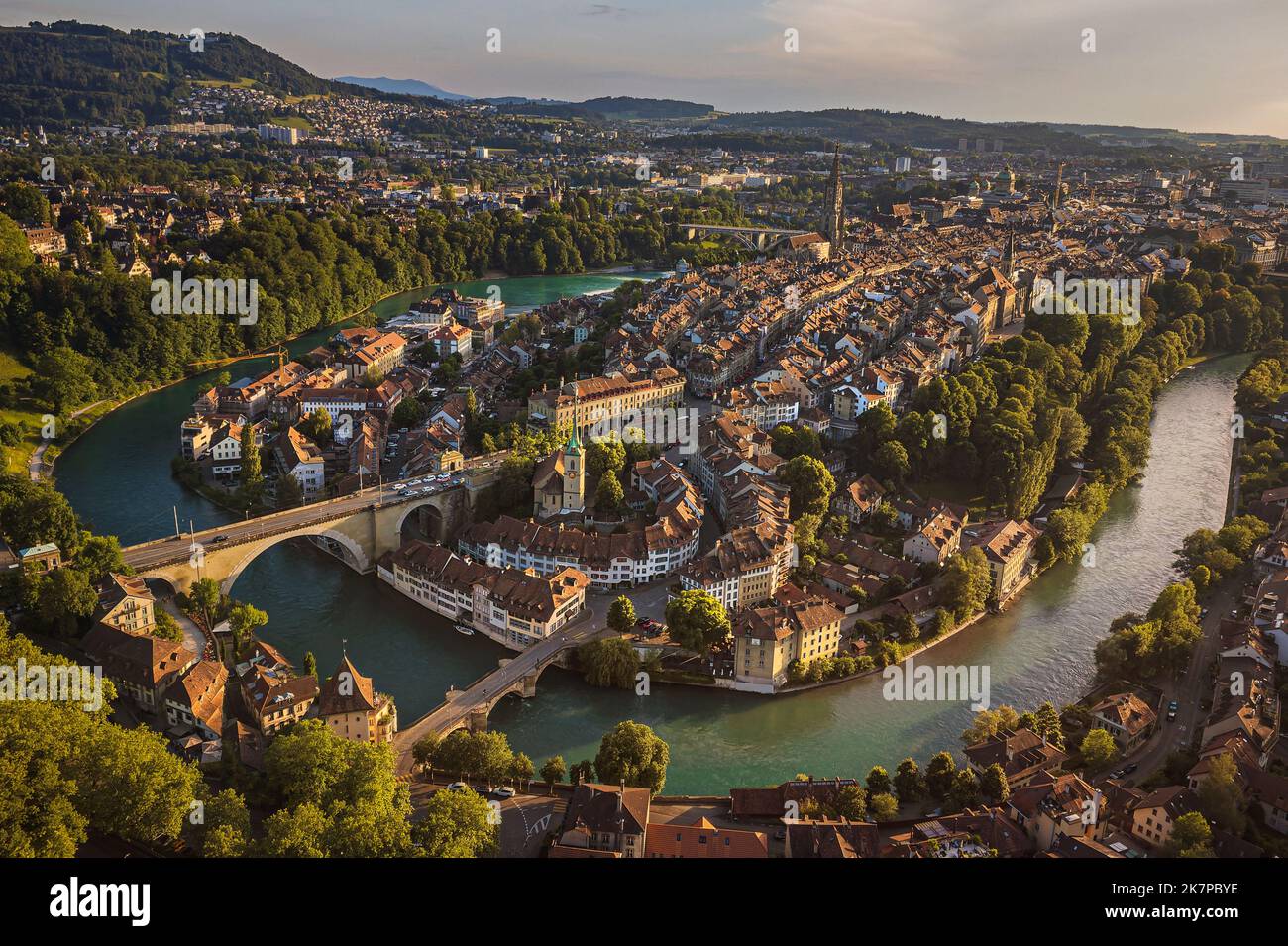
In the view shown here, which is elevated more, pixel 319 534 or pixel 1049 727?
pixel 319 534

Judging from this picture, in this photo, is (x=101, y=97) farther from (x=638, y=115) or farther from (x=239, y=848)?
(x=239, y=848)

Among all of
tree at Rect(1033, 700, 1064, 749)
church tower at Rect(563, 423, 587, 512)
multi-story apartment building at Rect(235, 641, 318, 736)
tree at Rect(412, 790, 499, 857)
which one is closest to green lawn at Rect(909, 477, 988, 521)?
church tower at Rect(563, 423, 587, 512)

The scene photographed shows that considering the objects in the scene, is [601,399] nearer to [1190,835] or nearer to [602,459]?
[602,459]

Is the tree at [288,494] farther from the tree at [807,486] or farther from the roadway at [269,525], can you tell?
the tree at [807,486]

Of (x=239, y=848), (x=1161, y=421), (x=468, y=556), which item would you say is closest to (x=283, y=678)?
(x=239, y=848)

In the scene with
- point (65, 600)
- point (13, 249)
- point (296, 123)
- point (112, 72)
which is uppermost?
point (112, 72)

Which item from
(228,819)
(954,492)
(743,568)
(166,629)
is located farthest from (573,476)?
(228,819)
